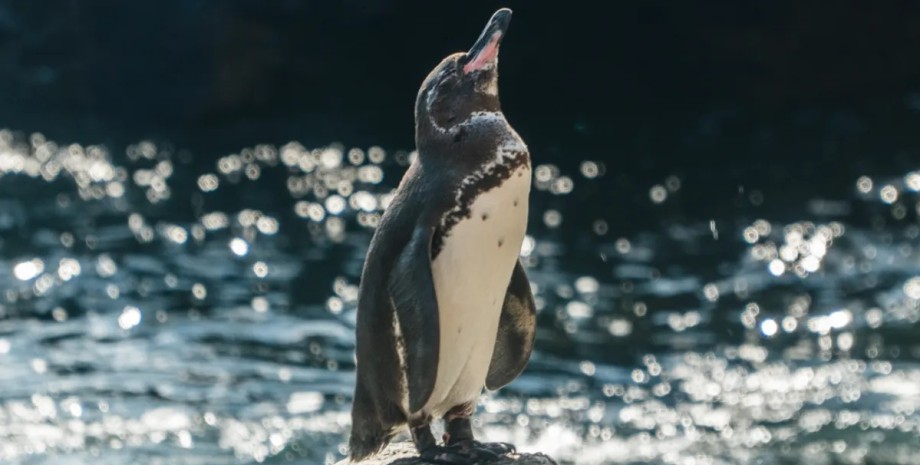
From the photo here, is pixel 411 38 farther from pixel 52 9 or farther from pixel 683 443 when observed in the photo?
pixel 683 443

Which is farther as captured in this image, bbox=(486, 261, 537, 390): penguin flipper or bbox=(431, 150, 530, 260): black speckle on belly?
bbox=(486, 261, 537, 390): penguin flipper

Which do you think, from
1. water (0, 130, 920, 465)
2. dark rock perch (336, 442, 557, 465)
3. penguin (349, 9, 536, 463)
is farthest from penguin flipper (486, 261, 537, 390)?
water (0, 130, 920, 465)

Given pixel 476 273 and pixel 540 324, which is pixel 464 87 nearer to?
pixel 476 273

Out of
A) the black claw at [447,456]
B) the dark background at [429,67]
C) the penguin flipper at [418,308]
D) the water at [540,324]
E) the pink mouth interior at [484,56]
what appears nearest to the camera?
the penguin flipper at [418,308]

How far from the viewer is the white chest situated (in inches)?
189

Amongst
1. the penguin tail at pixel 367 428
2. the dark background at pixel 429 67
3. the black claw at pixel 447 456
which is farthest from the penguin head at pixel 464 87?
the dark background at pixel 429 67

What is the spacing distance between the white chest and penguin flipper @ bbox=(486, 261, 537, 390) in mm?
316

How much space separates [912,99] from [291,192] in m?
8.24

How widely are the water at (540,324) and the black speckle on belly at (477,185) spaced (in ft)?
17.7

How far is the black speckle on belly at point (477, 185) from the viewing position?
15.6ft

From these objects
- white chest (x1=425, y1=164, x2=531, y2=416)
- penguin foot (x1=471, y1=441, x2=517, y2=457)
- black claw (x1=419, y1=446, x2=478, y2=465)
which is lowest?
black claw (x1=419, y1=446, x2=478, y2=465)

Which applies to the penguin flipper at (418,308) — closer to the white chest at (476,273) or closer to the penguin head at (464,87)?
the white chest at (476,273)

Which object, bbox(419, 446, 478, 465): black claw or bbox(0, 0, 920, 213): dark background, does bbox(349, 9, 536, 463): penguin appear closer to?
bbox(419, 446, 478, 465): black claw

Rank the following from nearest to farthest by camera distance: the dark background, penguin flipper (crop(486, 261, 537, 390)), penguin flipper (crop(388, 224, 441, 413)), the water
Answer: penguin flipper (crop(388, 224, 441, 413)) < penguin flipper (crop(486, 261, 537, 390)) < the water < the dark background
